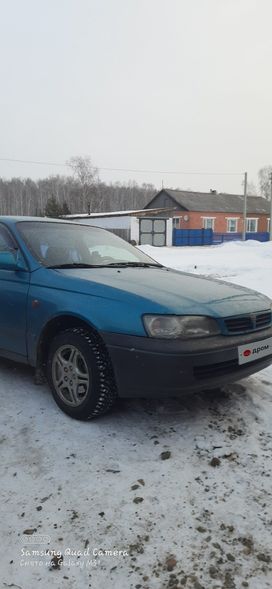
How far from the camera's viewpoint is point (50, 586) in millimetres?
1621

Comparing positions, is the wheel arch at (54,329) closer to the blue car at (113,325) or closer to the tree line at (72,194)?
the blue car at (113,325)

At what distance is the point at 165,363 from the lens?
98.2 inches

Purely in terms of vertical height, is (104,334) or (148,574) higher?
(104,334)

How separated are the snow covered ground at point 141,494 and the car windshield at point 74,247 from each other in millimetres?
1167

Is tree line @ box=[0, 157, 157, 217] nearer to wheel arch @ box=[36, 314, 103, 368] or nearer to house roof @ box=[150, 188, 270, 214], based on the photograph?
house roof @ box=[150, 188, 270, 214]

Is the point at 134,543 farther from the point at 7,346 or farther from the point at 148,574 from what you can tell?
the point at 7,346

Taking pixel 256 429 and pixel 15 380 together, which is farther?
pixel 15 380

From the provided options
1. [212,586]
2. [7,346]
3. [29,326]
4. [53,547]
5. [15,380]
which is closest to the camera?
[212,586]

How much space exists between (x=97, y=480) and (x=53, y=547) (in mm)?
487

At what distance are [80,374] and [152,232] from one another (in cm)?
3015

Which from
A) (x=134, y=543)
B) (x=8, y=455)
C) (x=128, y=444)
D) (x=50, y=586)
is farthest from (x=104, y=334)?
(x=50, y=586)

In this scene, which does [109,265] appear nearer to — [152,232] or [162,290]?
[162,290]

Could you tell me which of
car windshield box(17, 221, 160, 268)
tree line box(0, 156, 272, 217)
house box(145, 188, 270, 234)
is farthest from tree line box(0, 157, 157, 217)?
car windshield box(17, 221, 160, 268)

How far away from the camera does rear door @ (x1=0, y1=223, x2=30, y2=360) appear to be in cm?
321
